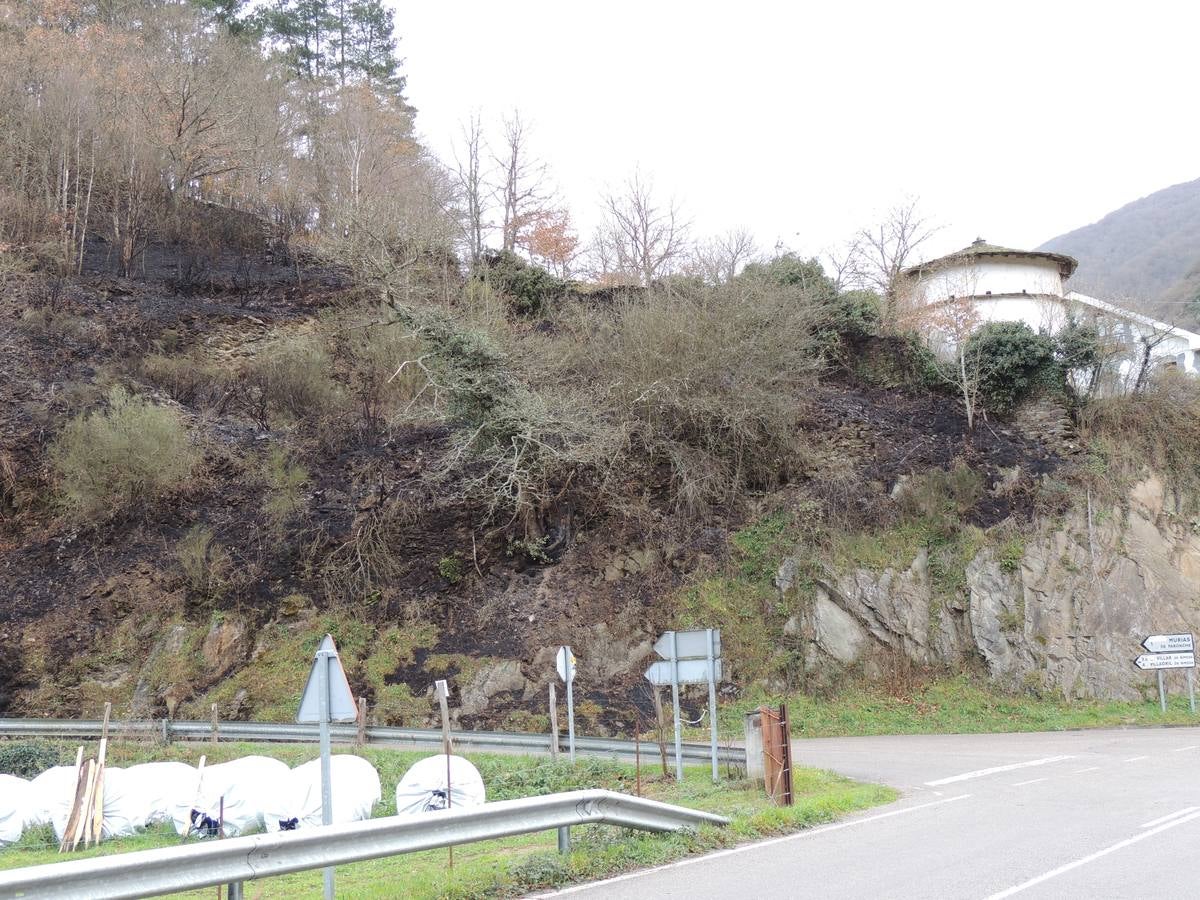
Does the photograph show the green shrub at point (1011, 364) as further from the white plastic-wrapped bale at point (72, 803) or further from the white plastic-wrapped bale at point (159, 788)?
the white plastic-wrapped bale at point (72, 803)

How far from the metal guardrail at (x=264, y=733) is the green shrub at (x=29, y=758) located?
1.39 m

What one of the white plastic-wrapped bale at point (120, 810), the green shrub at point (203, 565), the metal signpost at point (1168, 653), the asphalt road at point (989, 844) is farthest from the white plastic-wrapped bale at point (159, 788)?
the metal signpost at point (1168, 653)

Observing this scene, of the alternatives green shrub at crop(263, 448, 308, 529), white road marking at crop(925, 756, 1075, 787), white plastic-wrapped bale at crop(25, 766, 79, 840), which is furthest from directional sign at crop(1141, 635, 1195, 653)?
green shrub at crop(263, 448, 308, 529)

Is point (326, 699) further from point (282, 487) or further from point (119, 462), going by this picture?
point (119, 462)

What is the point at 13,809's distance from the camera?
1530 centimetres

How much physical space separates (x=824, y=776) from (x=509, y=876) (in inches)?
312

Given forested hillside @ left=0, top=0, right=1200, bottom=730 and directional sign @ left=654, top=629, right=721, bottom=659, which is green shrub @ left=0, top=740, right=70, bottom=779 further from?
directional sign @ left=654, top=629, right=721, bottom=659

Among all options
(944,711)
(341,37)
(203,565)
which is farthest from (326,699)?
(341,37)

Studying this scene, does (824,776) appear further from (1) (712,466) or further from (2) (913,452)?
(2) (913,452)

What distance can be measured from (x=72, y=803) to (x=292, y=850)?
11547 mm

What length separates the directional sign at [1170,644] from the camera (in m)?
21.4

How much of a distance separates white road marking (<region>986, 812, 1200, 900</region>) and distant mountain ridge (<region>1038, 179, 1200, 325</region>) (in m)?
57.4

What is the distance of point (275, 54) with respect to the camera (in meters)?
48.8

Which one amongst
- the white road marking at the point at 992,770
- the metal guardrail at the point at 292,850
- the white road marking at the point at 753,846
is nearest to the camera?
the metal guardrail at the point at 292,850
